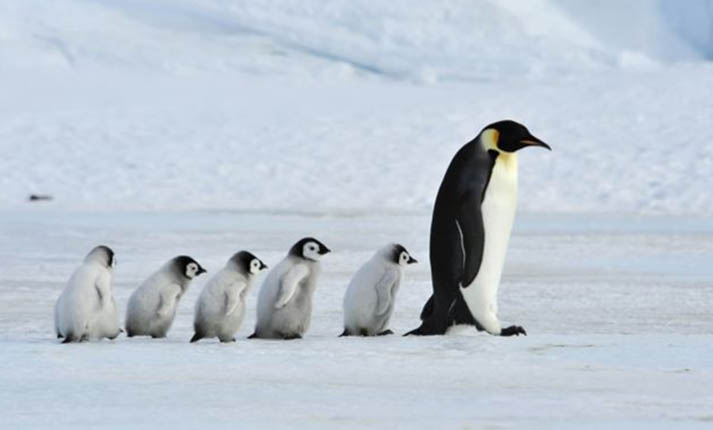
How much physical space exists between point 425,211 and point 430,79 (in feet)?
20.5

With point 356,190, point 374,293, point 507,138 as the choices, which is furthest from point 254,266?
point 356,190

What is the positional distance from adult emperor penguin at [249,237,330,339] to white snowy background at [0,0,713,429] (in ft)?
0.41

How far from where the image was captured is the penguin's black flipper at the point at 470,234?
15.6 feet

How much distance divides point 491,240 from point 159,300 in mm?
1040

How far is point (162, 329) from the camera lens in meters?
4.70

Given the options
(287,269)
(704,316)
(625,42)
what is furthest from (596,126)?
(287,269)

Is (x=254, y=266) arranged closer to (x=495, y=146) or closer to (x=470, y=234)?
(x=470, y=234)

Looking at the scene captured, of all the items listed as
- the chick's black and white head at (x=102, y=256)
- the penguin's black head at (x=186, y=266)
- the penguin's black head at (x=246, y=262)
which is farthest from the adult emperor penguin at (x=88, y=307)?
the penguin's black head at (x=246, y=262)

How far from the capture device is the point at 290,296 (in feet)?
15.1

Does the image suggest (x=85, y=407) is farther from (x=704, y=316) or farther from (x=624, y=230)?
(x=624, y=230)

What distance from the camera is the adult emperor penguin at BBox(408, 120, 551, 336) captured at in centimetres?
478

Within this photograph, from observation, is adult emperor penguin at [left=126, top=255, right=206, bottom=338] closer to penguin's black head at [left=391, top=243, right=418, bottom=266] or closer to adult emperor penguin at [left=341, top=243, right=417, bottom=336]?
adult emperor penguin at [left=341, top=243, right=417, bottom=336]

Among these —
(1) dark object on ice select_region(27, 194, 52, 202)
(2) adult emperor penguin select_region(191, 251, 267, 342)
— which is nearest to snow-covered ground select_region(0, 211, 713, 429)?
(2) adult emperor penguin select_region(191, 251, 267, 342)

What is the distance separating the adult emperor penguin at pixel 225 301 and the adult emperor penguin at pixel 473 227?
0.56 m
